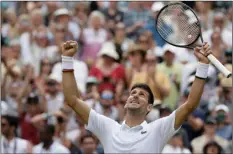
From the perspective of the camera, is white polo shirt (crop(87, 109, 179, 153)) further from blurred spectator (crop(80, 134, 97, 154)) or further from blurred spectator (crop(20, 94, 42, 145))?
blurred spectator (crop(20, 94, 42, 145))

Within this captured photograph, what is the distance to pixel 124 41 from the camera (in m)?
15.4

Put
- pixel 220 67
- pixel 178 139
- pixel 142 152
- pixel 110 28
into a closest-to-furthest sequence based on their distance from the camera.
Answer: pixel 220 67 < pixel 142 152 < pixel 178 139 < pixel 110 28

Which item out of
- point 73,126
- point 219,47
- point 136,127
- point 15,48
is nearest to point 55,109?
point 73,126

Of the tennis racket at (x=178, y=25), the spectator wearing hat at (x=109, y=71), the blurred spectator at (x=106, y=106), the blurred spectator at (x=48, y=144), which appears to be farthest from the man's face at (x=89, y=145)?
the tennis racket at (x=178, y=25)

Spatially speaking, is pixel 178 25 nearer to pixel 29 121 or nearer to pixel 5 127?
pixel 5 127

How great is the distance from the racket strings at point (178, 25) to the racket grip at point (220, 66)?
62 centimetres

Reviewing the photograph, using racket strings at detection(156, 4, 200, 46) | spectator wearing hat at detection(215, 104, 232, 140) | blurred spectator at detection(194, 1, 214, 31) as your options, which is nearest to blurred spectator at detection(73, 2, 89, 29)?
blurred spectator at detection(194, 1, 214, 31)

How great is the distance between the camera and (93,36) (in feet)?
51.1

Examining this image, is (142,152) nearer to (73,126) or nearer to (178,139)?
(178,139)

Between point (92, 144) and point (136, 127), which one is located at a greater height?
point (136, 127)

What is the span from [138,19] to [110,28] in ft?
1.68

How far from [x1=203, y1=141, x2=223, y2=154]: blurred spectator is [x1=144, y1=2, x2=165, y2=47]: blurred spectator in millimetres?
2759

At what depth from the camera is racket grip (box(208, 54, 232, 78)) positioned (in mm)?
7562

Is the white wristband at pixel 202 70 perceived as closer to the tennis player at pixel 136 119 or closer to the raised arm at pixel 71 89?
the tennis player at pixel 136 119
